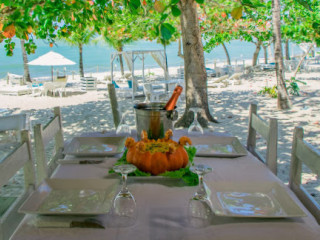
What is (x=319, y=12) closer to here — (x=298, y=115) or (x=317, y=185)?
(x=298, y=115)

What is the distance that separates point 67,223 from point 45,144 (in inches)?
44.3

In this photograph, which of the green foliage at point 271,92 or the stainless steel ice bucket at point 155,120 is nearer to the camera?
the stainless steel ice bucket at point 155,120

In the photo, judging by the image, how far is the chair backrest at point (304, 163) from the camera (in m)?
1.64

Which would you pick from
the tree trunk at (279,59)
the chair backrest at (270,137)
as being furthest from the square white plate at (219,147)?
the tree trunk at (279,59)

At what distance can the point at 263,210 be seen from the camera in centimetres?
148

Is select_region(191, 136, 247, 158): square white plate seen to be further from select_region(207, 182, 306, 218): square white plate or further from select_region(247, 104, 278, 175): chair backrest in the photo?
select_region(207, 182, 306, 218): square white plate

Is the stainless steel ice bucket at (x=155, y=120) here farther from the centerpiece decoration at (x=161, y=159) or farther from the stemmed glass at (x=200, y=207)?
the stemmed glass at (x=200, y=207)

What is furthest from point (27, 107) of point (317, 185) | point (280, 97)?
point (317, 185)

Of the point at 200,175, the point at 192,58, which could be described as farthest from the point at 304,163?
the point at 192,58

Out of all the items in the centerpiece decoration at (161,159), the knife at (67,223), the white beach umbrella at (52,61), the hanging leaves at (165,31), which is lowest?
the knife at (67,223)

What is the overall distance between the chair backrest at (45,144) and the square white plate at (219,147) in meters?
0.98

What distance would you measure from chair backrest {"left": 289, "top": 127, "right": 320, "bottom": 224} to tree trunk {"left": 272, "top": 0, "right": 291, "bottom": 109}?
6.53m

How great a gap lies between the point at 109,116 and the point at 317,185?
5.74 m

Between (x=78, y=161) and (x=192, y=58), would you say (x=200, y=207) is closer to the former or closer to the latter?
(x=78, y=161)
